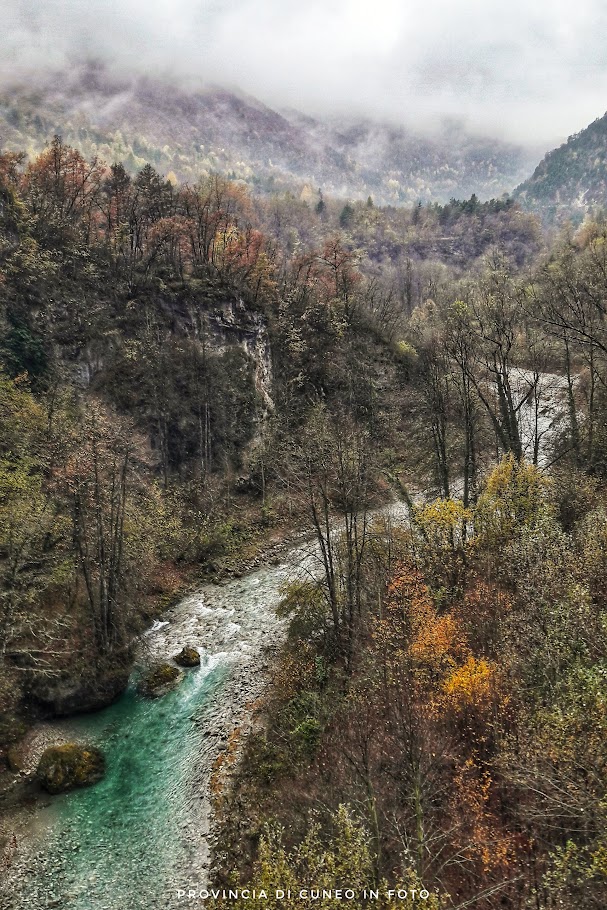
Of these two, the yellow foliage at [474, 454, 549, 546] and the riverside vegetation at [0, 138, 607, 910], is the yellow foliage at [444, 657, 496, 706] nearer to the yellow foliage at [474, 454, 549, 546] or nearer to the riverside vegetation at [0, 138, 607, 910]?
the riverside vegetation at [0, 138, 607, 910]

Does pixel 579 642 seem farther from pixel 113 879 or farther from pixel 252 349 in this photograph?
pixel 252 349

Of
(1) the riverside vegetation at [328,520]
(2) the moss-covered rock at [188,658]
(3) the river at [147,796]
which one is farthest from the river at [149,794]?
(1) the riverside vegetation at [328,520]

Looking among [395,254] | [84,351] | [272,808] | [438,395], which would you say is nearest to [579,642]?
[272,808]

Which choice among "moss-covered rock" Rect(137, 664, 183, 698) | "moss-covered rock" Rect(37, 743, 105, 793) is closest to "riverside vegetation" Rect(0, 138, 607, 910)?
"moss-covered rock" Rect(137, 664, 183, 698)

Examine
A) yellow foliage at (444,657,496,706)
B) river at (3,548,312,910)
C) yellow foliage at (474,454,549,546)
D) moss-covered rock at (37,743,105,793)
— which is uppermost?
yellow foliage at (474,454,549,546)

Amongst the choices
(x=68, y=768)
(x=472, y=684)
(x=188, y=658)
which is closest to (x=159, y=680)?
(x=188, y=658)

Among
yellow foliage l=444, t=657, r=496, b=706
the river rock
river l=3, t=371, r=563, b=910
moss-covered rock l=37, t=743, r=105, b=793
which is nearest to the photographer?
yellow foliage l=444, t=657, r=496, b=706

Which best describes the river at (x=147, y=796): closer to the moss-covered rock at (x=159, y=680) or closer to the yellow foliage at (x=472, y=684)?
the moss-covered rock at (x=159, y=680)

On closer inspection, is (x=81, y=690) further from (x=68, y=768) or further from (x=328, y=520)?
(x=328, y=520)

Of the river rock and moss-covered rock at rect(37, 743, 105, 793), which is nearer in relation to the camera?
moss-covered rock at rect(37, 743, 105, 793)
